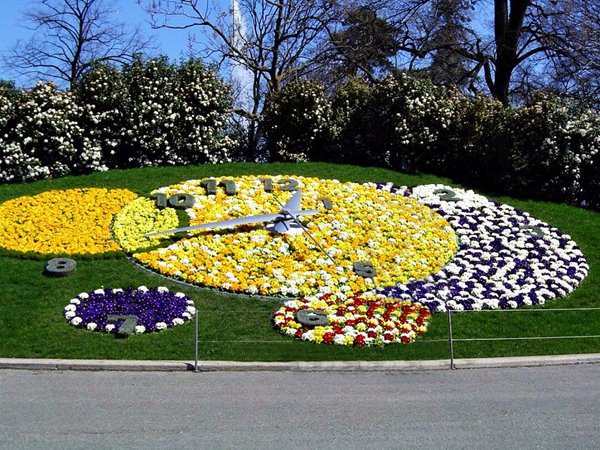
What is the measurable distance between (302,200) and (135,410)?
34.4ft

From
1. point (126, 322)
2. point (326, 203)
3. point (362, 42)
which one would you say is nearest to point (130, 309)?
point (126, 322)

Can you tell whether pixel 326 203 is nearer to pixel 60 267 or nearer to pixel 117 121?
pixel 60 267

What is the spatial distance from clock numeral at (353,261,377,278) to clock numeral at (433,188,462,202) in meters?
5.31

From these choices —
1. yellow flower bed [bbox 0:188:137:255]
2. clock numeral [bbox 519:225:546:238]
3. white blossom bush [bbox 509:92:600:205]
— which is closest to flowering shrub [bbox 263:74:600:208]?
white blossom bush [bbox 509:92:600:205]

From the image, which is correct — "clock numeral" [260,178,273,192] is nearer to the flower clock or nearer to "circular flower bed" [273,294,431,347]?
the flower clock

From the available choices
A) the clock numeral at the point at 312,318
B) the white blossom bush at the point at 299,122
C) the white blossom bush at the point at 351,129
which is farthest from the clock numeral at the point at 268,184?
the clock numeral at the point at 312,318

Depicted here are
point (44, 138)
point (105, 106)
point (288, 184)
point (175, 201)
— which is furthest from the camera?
point (105, 106)

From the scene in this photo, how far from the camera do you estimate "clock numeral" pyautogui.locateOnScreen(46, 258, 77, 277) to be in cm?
1557

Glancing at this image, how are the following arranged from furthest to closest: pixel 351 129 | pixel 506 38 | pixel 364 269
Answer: pixel 506 38
pixel 351 129
pixel 364 269

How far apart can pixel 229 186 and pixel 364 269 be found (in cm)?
529

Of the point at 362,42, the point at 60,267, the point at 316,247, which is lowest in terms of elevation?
the point at 60,267

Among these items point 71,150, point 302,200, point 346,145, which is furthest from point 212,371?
point 346,145

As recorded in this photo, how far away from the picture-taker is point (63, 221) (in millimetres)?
18422

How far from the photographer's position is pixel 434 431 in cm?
947
